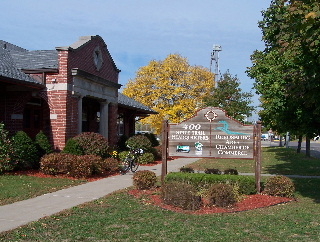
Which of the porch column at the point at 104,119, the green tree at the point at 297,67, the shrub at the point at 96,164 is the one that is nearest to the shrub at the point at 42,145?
the shrub at the point at 96,164

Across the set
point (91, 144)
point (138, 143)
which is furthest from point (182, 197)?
point (138, 143)

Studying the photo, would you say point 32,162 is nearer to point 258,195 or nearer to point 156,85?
point 258,195

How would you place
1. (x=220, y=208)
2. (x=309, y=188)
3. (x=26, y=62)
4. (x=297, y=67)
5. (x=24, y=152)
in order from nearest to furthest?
(x=220, y=208) → (x=297, y=67) → (x=309, y=188) → (x=24, y=152) → (x=26, y=62)

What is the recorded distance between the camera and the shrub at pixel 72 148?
1678 cm

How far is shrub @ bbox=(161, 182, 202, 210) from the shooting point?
9.04 m

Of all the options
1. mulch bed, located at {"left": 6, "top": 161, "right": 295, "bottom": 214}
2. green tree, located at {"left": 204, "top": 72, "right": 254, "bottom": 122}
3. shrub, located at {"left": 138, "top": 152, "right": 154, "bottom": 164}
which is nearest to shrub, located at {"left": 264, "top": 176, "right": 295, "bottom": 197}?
mulch bed, located at {"left": 6, "top": 161, "right": 295, "bottom": 214}

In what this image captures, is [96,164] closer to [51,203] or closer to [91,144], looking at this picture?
[91,144]

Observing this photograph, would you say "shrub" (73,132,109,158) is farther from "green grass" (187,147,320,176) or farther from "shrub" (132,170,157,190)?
"shrub" (132,170,157,190)

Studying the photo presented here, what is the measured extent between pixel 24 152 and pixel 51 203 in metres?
6.29

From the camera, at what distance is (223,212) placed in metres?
8.84

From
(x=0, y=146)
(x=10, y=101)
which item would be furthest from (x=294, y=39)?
(x=10, y=101)

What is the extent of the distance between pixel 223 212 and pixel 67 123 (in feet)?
35.3

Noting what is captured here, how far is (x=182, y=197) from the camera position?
9.12 metres

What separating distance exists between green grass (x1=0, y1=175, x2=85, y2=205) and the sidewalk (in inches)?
13.2
